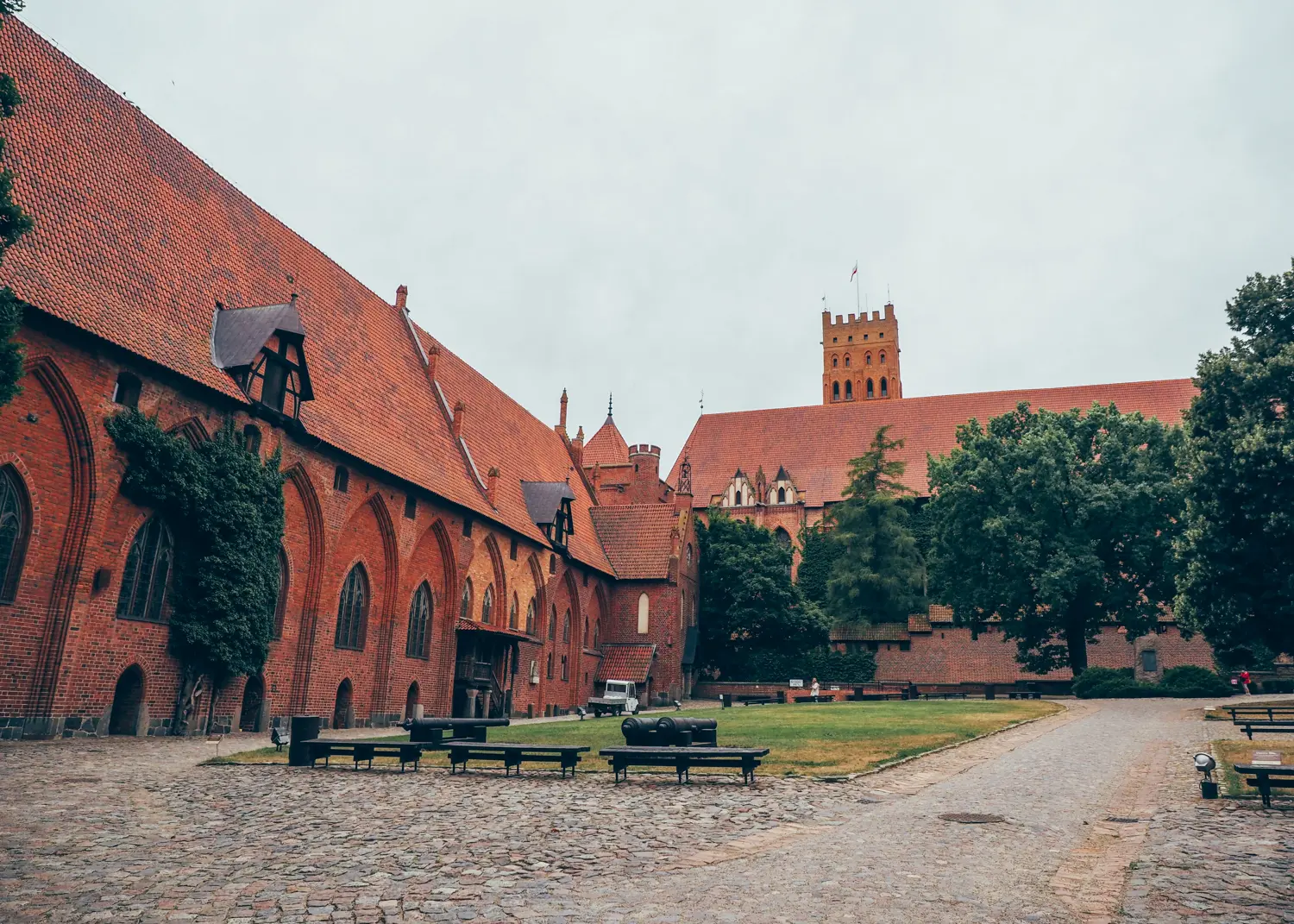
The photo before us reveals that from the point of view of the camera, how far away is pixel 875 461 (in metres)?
50.1

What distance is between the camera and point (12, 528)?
17.0 meters

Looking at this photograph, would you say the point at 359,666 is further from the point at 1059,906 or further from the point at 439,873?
the point at 1059,906

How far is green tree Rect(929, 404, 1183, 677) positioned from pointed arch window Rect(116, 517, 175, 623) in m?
30.2

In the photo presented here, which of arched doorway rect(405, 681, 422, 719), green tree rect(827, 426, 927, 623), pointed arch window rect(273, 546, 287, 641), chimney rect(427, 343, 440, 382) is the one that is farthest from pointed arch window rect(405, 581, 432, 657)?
green tree rect(827, 426, 927, 623)

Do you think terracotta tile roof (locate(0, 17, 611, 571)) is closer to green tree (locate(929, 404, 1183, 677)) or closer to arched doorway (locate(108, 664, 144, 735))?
arched doorway (locate(108, 664, 144, 735))

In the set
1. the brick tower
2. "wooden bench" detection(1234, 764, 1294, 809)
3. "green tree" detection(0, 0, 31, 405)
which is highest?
the brick tower

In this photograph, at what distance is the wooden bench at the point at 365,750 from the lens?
14.5 metres

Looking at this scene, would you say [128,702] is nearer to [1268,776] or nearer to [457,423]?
[457,423]

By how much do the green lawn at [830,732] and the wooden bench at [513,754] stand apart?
910mm

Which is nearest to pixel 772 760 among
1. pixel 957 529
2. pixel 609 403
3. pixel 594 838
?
pixel 594 838

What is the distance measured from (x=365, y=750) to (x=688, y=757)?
17.0 ft

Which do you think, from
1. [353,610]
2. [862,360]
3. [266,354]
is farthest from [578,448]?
[862,360]

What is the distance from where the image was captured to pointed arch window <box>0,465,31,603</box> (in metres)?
16.8

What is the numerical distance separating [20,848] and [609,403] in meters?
51.3
